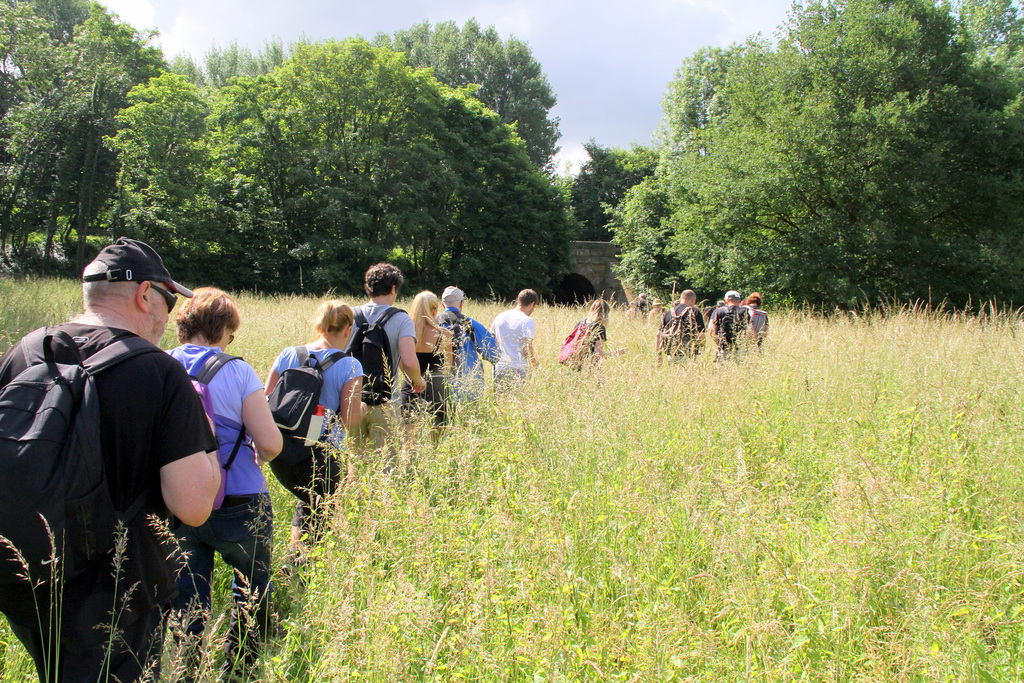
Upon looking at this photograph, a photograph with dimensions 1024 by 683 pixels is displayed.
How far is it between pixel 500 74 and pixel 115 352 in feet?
137

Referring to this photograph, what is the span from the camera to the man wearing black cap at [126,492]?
5.11 ft

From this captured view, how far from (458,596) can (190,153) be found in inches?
1079

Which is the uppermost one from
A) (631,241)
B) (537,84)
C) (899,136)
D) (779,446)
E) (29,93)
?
(537,84)

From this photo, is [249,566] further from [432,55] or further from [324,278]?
[432,55]

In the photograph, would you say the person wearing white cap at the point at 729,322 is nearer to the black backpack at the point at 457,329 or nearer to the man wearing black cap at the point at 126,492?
the black backpack at the point at 457,329

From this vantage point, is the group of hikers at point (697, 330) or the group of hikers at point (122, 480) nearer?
the group of hikers at point (122, 480)

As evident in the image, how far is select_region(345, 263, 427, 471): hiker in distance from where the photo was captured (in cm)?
391

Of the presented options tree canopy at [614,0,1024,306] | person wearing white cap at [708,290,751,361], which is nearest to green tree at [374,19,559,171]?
tree canopy at [614,0,1024,306]

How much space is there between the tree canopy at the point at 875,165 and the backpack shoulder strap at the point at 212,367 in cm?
1825

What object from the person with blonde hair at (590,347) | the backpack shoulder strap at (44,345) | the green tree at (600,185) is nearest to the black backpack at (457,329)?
the person with blonde hair at (590,347)

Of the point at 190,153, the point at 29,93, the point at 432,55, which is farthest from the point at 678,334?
the point at 432,55

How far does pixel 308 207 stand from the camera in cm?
2675

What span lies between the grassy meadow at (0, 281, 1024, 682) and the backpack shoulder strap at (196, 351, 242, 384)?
0.72 meters

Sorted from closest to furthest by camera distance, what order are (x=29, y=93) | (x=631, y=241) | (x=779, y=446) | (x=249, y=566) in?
(x=249, y=566), (x=779, y=446), (x=29, y=93), (x=631, y=241)
